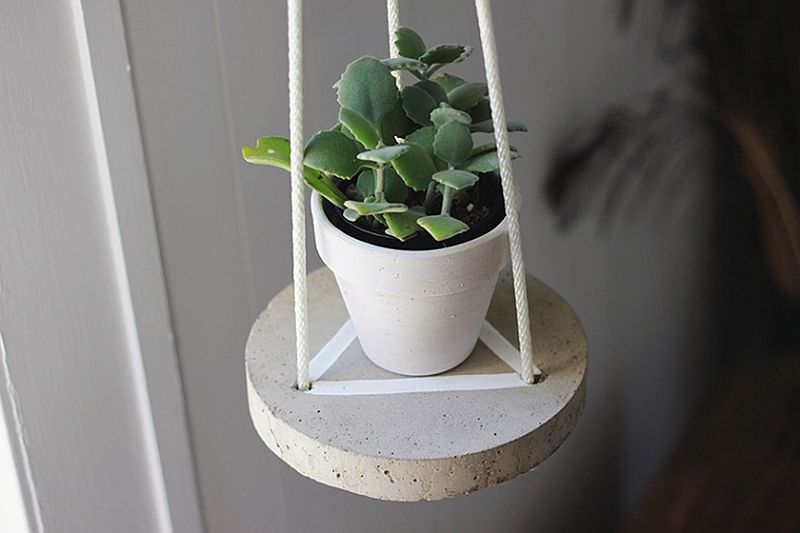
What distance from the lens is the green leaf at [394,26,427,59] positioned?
66cm

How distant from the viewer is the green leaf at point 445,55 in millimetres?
653

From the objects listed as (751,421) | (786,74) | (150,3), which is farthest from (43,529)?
(786,74)

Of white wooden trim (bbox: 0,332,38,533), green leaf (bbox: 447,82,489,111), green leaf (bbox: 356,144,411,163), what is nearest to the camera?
green leaf (bbox: 356,144,411,163)

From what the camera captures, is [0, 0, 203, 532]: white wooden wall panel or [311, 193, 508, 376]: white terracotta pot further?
[0, 0, 203, 532]: white wooden wall panel

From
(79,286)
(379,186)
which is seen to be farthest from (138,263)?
(379,186)

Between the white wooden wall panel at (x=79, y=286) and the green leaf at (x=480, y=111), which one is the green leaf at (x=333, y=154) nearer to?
the green leaf at (x=480, y=111)

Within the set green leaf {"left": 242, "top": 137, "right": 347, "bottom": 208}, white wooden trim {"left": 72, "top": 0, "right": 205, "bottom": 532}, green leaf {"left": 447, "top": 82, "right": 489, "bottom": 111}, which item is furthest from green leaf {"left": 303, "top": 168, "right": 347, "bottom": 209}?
white wooden trim {"left": 72, "top": 0, "right": 205, "bottom": 532}

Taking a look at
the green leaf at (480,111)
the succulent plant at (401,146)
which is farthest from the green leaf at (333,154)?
the green leaf at (480,111)

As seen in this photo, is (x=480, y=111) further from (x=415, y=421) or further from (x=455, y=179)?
(x=415, y=421)

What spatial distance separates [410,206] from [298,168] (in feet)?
0.35

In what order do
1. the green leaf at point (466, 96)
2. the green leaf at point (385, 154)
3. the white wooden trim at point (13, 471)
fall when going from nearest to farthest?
the green leaf at point (385, 154), the green leaf at point (466, 96), the white wooden trim at point (13, 471)

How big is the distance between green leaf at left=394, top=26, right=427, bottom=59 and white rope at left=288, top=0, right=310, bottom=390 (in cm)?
9

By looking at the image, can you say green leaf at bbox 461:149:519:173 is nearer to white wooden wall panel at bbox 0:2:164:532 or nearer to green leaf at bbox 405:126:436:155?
green leaf at bbox 405:126:436:155

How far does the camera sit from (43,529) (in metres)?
0.85
